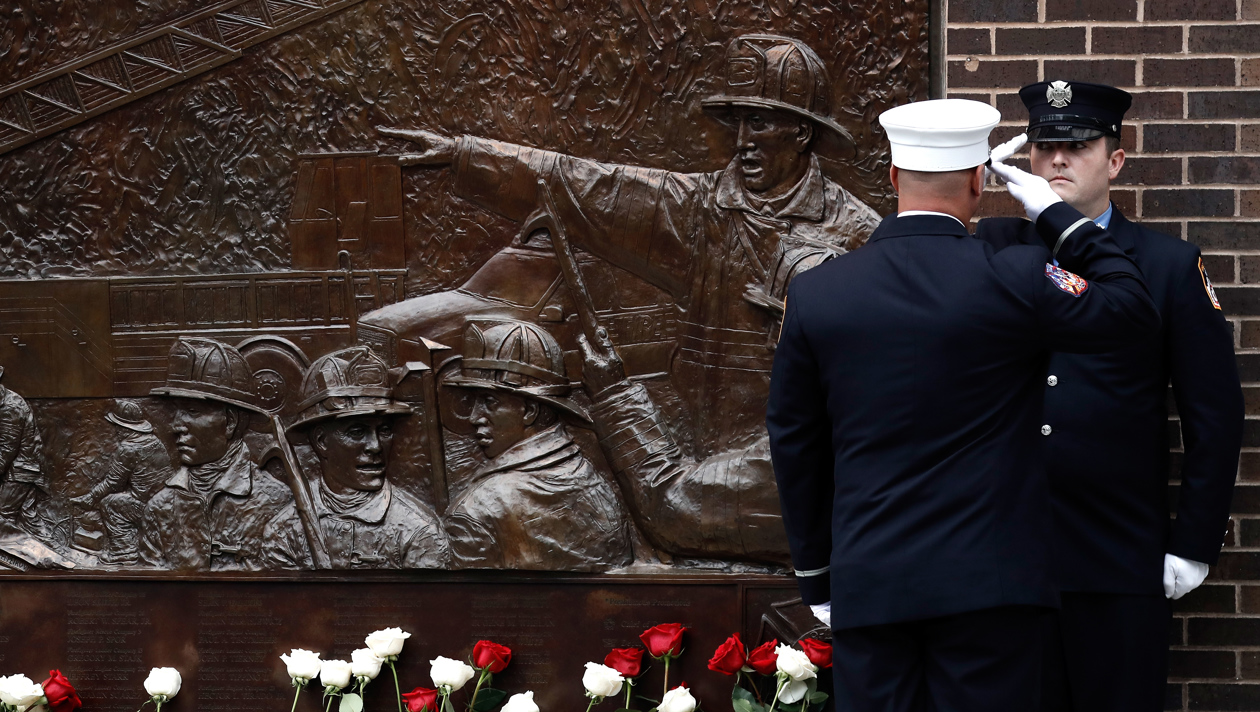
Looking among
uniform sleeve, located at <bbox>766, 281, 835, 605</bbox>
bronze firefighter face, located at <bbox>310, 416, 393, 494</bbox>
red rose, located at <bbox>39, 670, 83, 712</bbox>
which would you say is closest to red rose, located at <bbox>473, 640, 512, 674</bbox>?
bronze firefighter face, located at <bbox>310, 416, 393, 494</bbox>

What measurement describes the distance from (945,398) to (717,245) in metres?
1.46

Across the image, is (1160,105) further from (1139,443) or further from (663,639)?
(663,639)

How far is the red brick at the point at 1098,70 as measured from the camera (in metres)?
3.47

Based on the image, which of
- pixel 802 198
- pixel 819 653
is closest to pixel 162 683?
pixel 819 653

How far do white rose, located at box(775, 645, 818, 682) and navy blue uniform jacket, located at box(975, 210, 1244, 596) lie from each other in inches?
33.2

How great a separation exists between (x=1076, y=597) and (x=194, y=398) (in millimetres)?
2843

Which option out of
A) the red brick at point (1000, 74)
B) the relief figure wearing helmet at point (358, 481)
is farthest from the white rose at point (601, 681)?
the red brick at point (1000, 74)

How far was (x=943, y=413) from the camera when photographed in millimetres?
2344

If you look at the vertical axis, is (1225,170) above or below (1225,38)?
below

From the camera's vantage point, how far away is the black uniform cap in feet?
10.0

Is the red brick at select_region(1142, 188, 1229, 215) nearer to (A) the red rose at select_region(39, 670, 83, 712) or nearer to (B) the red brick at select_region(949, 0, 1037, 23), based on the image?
(B) the red brick at select_region(949, 0, 1037, 23)

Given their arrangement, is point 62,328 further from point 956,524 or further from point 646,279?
point 956,524

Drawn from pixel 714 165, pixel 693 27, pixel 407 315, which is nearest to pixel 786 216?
pixel 714 165

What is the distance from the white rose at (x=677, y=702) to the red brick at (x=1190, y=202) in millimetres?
2093
